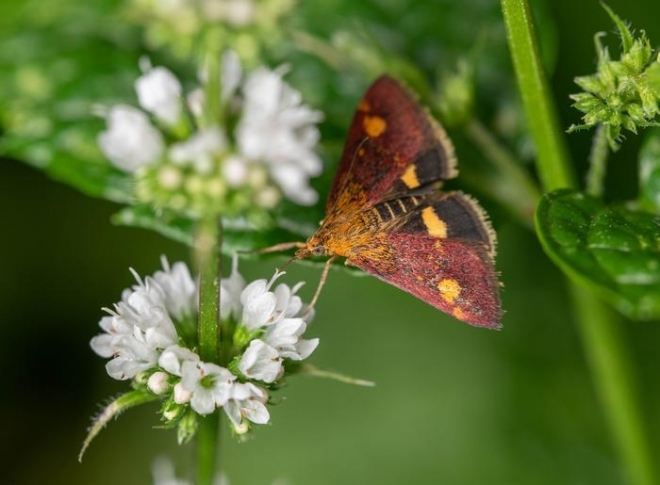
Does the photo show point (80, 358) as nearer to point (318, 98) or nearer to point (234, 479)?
point (234, 479)

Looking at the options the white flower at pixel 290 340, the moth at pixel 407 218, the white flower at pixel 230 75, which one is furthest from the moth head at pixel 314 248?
the white flower at pixel 230 75

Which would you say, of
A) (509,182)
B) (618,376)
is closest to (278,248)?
(509,182)

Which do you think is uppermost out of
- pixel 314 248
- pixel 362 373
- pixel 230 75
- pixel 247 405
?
pixel 230 75

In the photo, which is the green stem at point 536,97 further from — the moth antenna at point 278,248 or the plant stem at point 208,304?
the plant stem at point 208,304

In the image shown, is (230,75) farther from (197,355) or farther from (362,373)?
(362,373)

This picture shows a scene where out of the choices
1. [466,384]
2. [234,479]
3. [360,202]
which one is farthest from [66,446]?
[360,202]

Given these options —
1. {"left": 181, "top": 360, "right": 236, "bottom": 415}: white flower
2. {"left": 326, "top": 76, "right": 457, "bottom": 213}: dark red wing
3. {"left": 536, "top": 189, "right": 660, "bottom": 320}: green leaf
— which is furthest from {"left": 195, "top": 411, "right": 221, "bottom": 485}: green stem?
{"left": 536, "top": 189, "right": 660, "bottom": 320}: green leaf
